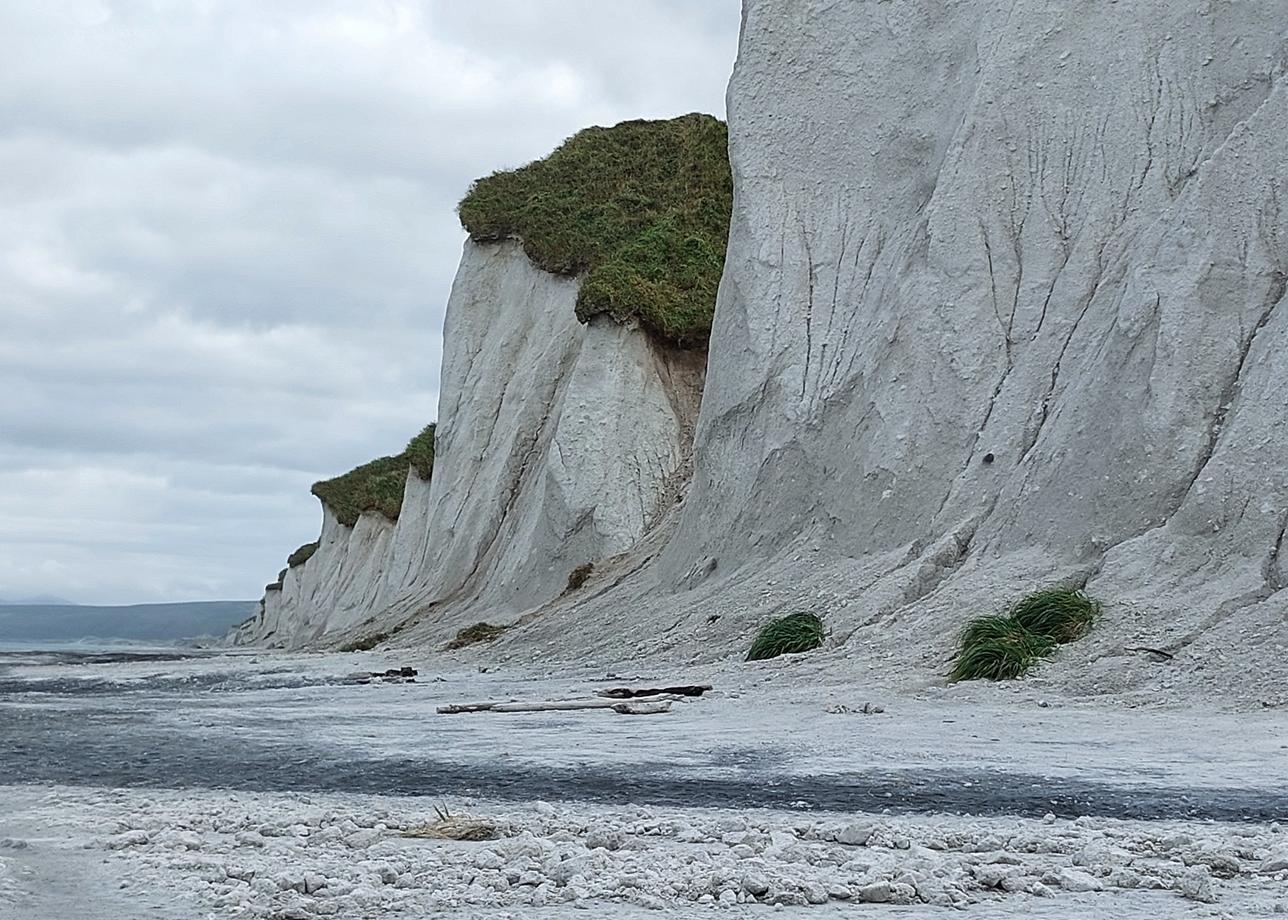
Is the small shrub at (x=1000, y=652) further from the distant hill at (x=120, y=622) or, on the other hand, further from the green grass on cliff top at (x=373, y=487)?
the distant hill at (x=120, y=622)

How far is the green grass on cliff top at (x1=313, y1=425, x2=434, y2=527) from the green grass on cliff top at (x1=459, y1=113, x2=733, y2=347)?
1007cm

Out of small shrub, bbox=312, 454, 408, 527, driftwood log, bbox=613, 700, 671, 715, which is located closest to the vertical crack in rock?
driftwood log, bbox=613, 700, 671, 715

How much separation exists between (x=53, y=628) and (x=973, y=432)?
508 ft

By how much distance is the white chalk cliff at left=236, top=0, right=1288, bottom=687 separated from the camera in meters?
13.6

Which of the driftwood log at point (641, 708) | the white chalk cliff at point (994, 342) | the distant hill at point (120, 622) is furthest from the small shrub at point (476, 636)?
the distant hill at point (120, 622)

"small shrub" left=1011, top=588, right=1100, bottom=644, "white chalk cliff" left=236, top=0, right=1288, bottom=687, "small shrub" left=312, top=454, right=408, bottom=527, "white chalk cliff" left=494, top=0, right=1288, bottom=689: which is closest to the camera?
"small shrub" left=1011, top=588, right=1100, bottom=644

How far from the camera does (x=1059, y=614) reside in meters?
12.9

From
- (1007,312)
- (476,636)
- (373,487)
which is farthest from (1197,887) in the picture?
(373,487)

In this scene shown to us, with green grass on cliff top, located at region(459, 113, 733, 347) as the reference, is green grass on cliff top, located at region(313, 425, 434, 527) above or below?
below

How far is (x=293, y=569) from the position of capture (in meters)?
62.8

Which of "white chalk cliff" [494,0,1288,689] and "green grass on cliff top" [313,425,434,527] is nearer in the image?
"white chalk cliff" [494,0,1288,689]

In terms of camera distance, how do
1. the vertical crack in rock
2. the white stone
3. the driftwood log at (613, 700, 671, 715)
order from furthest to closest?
1. the vertical crack in rock
2. the driftwood log at (613, 700, 671, 715)
3. the white stone

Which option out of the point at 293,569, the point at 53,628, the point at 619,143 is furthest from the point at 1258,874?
the point at 53,628

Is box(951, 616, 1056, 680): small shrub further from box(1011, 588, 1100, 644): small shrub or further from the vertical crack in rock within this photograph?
the vertical crack in rock
